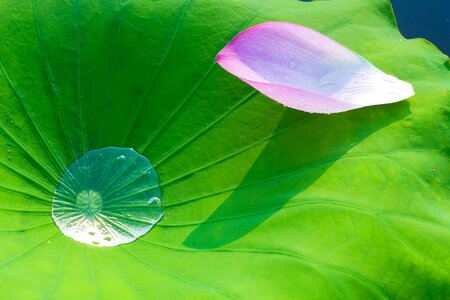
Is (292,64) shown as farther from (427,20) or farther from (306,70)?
(427,20)

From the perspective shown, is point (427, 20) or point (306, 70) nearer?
point (306, 70)

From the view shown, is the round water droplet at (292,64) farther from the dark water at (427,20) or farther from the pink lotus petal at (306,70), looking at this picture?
the dark water at (427,20)

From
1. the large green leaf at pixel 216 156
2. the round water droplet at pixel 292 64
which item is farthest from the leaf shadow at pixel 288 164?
the round water droplet at pixel 292 64


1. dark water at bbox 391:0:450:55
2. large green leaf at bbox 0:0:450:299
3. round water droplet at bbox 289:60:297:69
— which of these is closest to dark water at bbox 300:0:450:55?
dark water at bbox 391:0:450:55

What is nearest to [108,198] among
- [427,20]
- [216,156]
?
[216,156]

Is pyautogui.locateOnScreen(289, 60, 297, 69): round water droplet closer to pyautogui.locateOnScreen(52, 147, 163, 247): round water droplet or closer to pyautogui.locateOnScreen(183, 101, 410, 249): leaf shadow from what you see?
pyautogui.locateOnScreen(183, 101, 410, 249): leaf shadow

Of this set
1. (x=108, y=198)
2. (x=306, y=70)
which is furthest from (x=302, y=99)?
(x=108, y=198)

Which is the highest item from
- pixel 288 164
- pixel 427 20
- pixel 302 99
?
pixel 302 99

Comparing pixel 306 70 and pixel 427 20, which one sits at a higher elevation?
pixel 306 70
